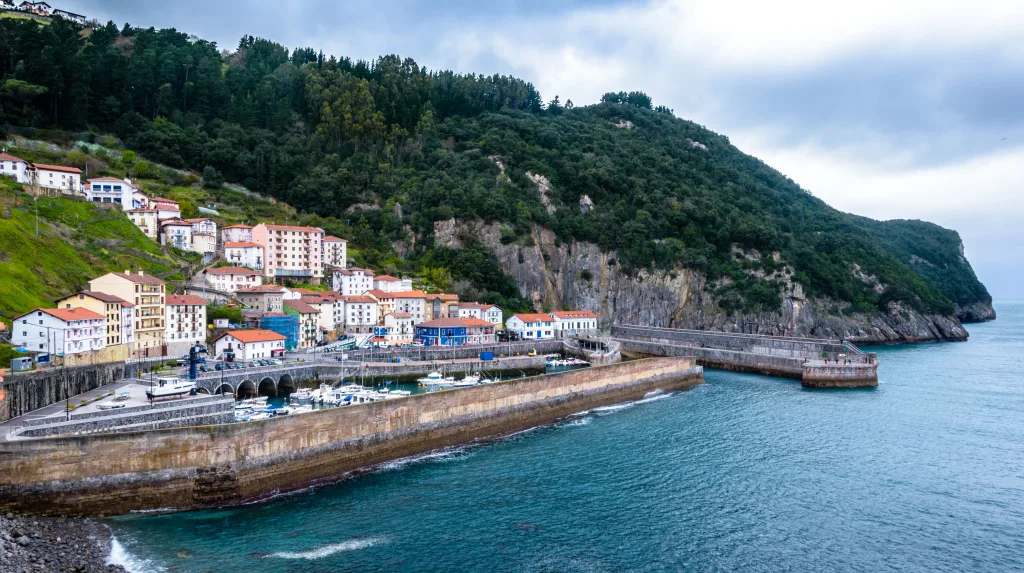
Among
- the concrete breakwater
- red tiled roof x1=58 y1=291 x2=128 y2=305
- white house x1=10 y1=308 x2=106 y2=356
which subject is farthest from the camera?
red tiled roof x1=58 y1=291 x2=128 y2=305

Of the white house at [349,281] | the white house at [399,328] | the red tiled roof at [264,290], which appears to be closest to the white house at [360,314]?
the white house at [399,328]

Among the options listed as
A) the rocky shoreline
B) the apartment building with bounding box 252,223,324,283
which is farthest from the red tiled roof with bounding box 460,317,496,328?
the rocky shoreline

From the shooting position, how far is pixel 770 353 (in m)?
63.4

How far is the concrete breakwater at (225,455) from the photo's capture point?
22.0 meters

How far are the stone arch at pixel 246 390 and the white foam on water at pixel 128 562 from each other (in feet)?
74.6

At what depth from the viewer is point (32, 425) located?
24078mm

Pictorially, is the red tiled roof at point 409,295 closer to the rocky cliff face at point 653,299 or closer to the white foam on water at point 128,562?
the rocky cliff face at point 653,299

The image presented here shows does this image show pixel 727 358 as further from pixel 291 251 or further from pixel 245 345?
pixel 291 251

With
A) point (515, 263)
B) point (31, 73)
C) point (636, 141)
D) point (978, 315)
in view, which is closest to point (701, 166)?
point (636, 141)

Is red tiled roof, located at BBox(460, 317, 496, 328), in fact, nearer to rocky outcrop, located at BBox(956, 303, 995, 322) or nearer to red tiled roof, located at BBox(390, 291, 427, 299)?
red tiled roof, located at BBox(390, 291, 427, 299)

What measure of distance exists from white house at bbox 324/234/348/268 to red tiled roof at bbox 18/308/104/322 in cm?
3452

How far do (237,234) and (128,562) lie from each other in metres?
52.3

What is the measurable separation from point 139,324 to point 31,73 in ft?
179

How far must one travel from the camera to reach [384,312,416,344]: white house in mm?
60781
